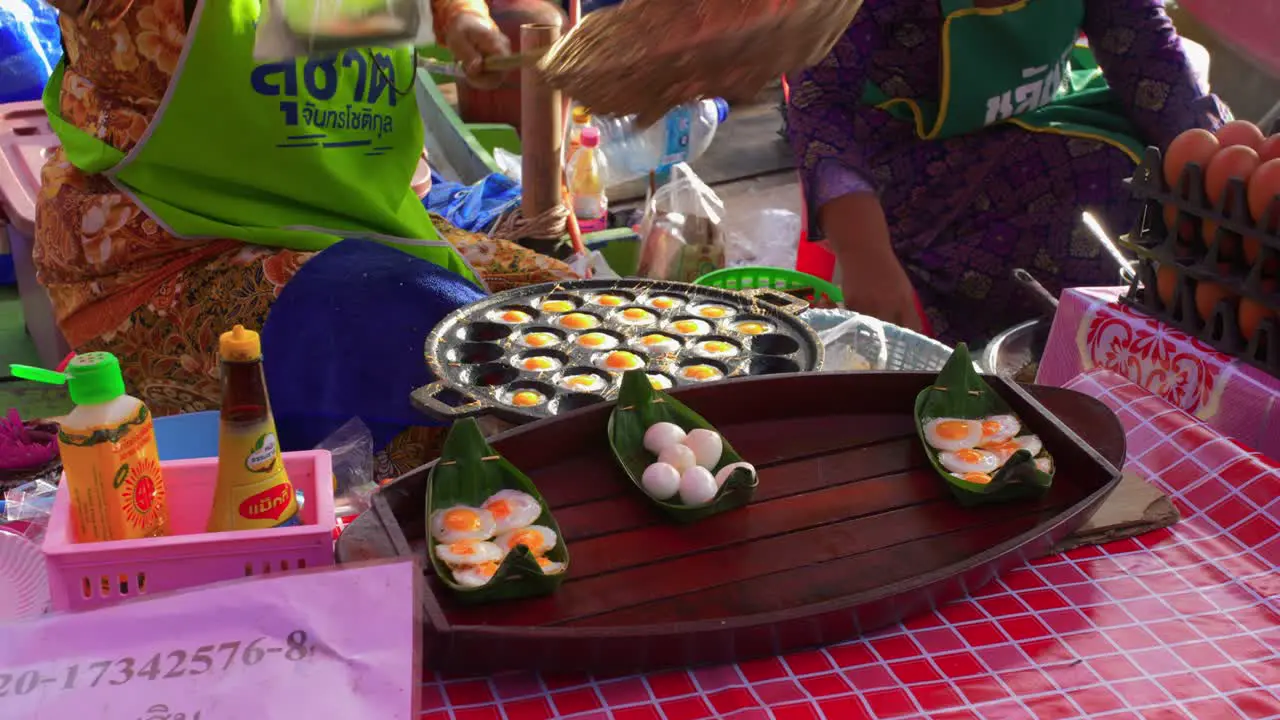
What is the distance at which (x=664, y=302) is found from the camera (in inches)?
65.0

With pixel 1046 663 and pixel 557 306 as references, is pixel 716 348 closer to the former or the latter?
pixel 557 306

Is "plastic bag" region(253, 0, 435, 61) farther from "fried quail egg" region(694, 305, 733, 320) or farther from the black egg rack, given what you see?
the black egg rack

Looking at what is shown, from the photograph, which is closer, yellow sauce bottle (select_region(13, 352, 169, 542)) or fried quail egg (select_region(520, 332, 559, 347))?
yellow sauce bottle (select_region(13, 352, 169, 542))

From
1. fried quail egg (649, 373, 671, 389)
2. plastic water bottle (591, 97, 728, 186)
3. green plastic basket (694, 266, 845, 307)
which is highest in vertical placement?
fried quail egg (649, 373, 671, 389)

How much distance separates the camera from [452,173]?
379cm

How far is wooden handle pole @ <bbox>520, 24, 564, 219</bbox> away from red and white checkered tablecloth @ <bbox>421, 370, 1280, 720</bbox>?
1346 millimetres

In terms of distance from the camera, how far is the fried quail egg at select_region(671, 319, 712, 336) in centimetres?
156

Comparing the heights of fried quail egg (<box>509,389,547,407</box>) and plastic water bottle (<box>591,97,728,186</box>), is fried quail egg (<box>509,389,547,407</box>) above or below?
above

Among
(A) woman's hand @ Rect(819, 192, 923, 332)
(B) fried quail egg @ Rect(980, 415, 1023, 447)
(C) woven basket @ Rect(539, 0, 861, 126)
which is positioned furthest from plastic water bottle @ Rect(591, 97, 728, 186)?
(C) woven basket @ Rect(539, 0, 861, 126)

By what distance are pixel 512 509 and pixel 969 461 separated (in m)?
0.47

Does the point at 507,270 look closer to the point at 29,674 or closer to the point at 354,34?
the point at 354,34

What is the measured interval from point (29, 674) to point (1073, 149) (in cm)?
223

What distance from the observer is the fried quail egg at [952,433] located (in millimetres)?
1161

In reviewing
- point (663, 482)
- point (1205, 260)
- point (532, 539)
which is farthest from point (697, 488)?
point (1205, 260)
